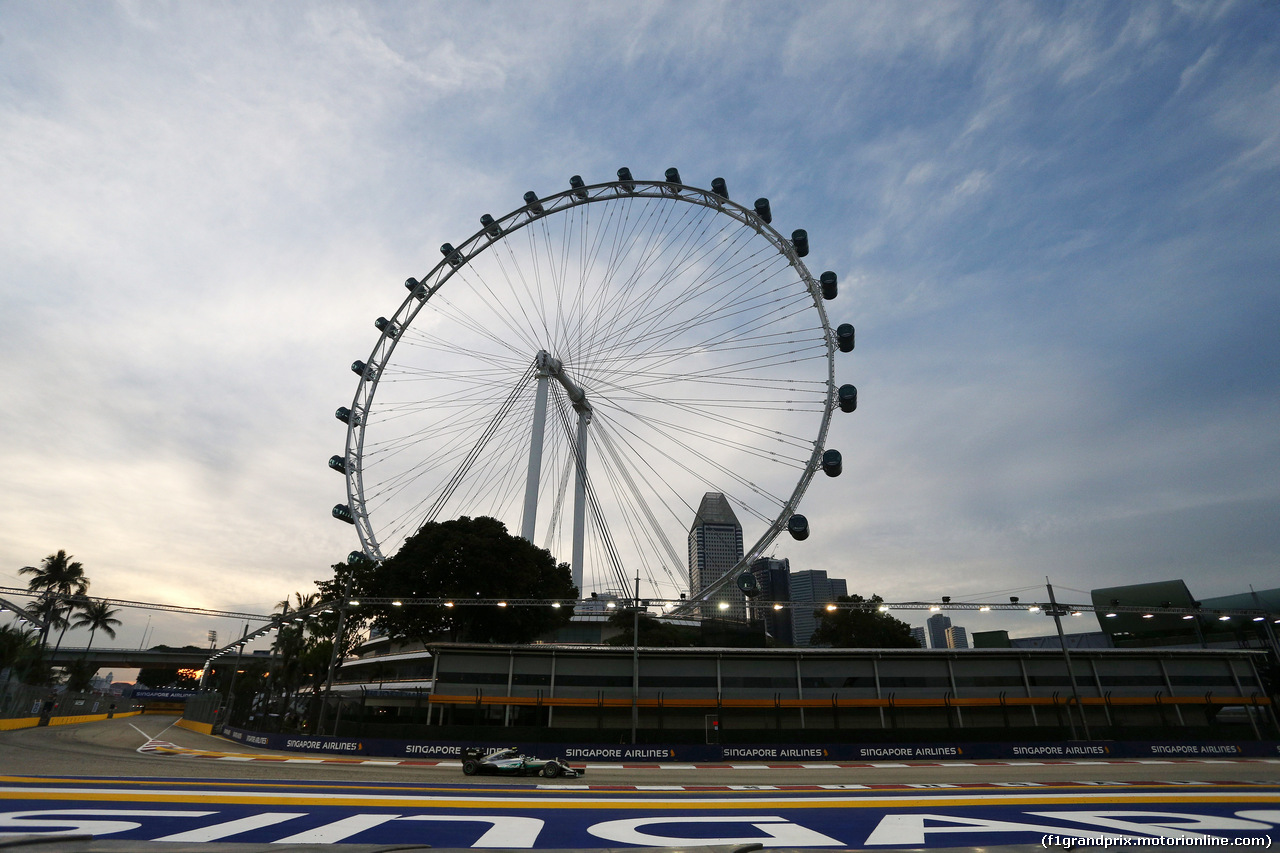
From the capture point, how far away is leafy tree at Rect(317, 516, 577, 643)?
49.6 meters

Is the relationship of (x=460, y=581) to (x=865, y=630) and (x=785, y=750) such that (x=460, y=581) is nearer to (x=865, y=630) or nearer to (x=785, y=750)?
(x=785, y=750)

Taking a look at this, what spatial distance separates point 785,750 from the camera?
34781 millimetres

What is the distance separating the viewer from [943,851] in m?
9.75

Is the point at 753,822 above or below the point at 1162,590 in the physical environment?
below

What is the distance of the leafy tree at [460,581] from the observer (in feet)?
163

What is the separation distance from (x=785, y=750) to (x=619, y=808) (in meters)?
22.8

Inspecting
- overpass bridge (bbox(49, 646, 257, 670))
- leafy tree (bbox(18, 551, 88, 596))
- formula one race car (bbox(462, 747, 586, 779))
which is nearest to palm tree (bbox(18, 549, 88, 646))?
leafy tree (bbox(18, 551, 88, 596))

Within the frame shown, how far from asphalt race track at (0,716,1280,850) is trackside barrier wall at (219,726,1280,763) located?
9.28 meters

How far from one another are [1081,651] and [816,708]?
2005 cm

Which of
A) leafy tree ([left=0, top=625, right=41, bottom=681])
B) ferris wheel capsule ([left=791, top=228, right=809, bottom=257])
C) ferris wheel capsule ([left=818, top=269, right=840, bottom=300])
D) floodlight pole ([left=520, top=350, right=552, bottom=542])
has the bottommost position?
leafy tree ([left=0, top=625, right=41, bottom=681])

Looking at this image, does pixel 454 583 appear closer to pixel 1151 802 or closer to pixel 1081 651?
pixel 1151 802

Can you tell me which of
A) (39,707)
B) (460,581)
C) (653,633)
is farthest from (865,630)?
(39,707)

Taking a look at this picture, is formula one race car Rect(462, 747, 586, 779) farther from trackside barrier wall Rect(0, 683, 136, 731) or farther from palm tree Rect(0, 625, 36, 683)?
palm tree Rect(0, 625, 36, 683)

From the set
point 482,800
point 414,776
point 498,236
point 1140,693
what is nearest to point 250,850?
point 482,800
